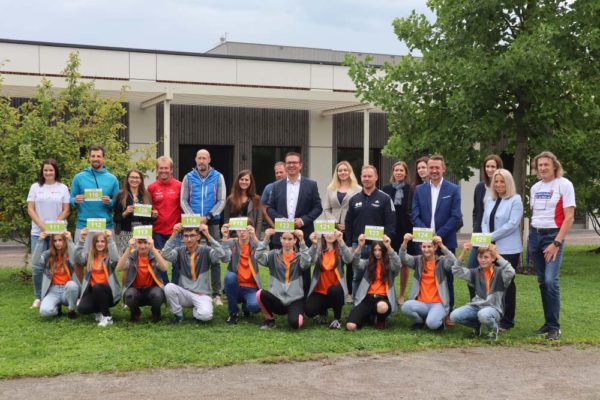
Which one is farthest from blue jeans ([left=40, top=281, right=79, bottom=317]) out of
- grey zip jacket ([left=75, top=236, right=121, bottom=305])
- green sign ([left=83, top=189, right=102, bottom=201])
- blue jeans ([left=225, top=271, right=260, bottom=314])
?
blue jeans ([left=225, top=271, right=260, bottom=314])

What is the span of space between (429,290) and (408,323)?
21.6 inches

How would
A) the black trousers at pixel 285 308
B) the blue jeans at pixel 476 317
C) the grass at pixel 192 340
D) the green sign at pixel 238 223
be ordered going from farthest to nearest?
the green sign at pixel 238 223 < the black trousers at pixel 285 308 < the blue jeans at pixel 476 317 < the grass at pixel 192 340

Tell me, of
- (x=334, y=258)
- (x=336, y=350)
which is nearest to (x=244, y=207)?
(x=334, y=258)

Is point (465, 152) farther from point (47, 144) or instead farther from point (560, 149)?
point (47, 144)

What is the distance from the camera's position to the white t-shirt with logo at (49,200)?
933 cm

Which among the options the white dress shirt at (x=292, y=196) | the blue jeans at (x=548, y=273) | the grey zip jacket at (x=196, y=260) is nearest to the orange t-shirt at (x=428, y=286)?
the blue jeans at (x=548, y=273)

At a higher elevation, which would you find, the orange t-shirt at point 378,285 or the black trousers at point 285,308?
the orange t-shirt at point 378,285

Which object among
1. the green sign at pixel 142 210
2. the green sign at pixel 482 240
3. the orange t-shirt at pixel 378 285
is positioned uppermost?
the green sign at pixel 142 210

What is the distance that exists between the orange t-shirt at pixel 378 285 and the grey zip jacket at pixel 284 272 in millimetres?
769

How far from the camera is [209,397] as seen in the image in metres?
5.45

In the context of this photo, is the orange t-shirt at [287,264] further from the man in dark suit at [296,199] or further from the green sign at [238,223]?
the man in dark suit at [296,199]

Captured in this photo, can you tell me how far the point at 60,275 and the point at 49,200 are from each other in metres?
1.36

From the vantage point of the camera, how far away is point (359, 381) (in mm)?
5949

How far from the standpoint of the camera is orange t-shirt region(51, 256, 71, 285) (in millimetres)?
8398
